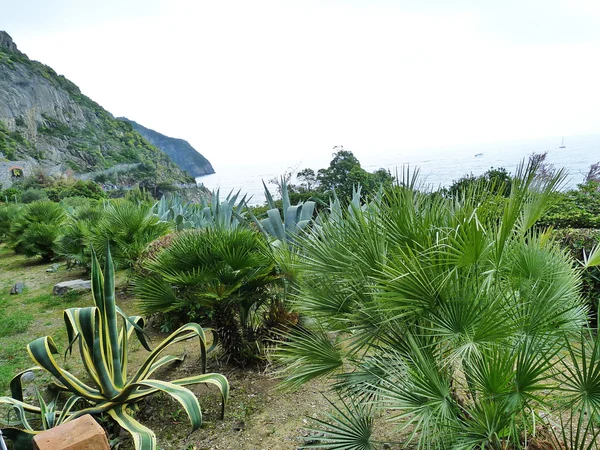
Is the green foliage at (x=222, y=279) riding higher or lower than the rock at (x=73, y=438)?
higher

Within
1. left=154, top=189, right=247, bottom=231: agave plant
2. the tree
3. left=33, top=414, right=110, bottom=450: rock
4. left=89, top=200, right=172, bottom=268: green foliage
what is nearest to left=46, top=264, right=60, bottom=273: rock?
left=154, top=189, right=247, bottom=231: agave plant

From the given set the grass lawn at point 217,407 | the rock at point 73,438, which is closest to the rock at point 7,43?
the grass lawn at point 217,407

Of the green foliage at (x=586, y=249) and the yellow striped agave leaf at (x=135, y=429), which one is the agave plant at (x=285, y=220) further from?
the green foliage at (x=586, y=249)

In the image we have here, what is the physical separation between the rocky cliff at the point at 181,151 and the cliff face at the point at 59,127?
36285mm

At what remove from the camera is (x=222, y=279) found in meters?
3.42

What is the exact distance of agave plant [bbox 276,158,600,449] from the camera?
170cm

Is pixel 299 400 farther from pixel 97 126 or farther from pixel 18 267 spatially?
pixel 97 126

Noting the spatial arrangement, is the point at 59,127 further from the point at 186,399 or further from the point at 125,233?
the point at 186,399

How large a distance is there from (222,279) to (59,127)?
7898 centimetres

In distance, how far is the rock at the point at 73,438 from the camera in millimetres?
1820

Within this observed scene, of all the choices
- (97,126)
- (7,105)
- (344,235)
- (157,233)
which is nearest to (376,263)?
(344,235)

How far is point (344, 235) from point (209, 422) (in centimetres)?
173

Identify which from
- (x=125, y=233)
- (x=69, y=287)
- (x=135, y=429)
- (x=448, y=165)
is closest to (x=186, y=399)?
(x=135, y=429)

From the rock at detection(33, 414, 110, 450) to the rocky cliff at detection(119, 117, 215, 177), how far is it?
391ft
